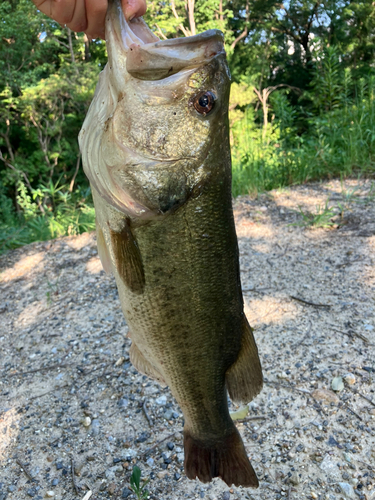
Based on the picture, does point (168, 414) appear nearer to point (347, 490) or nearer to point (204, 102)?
point (347, 490)

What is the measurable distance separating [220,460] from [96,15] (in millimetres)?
1738

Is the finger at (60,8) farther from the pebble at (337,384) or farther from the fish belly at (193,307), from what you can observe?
the pebble at (337,384)

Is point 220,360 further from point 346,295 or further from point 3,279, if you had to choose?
point 3,279

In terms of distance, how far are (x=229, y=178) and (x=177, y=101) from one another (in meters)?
0.31

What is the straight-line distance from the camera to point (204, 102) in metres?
1.22

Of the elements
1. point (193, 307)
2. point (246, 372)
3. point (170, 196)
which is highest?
point (170, 196)

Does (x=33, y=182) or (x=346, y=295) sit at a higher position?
(x=33, y=182)

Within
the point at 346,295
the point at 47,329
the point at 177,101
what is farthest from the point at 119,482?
the point at 346,295

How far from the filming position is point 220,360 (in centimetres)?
146

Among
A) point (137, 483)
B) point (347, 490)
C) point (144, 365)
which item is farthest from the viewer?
point (347, 490)

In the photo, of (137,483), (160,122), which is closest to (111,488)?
(137,483)

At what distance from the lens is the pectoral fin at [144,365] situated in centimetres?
157

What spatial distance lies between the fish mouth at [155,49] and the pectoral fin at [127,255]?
0.50m

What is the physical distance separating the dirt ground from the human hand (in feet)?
7.04
